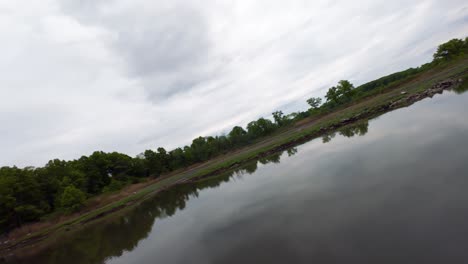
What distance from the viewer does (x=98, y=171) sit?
63.1m

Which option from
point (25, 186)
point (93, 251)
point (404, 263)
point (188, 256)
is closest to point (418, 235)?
point (404, 263)

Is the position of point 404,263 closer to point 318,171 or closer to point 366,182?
point 366,182

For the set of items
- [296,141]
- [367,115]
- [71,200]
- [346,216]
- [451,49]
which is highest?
[451,49]

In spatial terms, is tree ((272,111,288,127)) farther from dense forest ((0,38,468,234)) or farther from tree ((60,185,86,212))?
tree ((60,185,86,212))

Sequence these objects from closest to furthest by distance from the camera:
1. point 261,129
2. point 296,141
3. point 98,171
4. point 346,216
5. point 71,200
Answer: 1. point 346,216
2. point 296,141
3. point 71,200
4. point 98,171
5. point 261,129

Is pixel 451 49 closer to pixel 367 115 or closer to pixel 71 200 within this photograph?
pixel 367 115

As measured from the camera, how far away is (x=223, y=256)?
10.1 meters

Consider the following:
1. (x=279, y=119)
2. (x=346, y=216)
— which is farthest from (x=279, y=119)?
(x=346, y=216)

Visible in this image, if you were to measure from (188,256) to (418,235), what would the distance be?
9.57 m

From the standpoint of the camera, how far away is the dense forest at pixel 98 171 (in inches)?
1629

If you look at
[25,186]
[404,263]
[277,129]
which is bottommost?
[404,263]

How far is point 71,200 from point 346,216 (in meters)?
46.4

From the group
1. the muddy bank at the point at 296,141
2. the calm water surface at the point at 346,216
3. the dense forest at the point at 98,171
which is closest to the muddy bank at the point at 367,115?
the muddy bank at the point at 296,141

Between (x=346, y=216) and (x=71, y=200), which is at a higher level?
(x=71, y=200)
